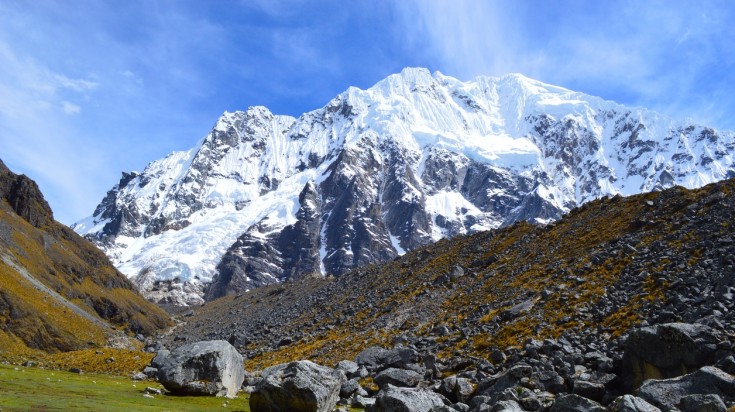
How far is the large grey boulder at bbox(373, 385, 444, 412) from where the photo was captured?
2455 centimetres

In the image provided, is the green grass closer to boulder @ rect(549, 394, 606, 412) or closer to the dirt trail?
boulder @ rect(549, 394, 606, 412)

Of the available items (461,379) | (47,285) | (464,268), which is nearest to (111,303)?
(47,285)

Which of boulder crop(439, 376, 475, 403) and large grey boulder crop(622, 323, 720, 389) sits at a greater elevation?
large grey boulder crop(622, 323, 720, 389)

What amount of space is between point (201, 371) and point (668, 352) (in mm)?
25910

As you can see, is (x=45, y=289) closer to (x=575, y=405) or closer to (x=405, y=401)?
(x=405, y=401)

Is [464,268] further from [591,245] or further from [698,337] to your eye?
[698,337]

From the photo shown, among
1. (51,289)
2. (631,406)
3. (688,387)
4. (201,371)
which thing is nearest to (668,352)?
(688,387)

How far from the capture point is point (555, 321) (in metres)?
40.8

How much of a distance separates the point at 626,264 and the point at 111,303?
122 meters

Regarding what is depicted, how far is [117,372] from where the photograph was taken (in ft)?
183

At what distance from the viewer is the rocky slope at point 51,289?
84.9m

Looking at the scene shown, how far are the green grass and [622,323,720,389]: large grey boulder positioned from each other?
19.3m

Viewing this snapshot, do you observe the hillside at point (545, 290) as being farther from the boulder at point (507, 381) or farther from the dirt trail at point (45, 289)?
the dirt trail at point (45, 289)

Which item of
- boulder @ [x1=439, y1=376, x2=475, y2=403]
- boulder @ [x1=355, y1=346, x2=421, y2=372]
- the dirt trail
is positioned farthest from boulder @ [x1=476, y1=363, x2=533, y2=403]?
the dirt trail
